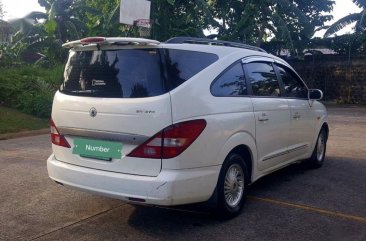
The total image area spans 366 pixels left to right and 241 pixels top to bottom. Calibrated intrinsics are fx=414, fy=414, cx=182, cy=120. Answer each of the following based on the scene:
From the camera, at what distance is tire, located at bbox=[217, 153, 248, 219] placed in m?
4.13

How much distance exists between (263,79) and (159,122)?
1956mm

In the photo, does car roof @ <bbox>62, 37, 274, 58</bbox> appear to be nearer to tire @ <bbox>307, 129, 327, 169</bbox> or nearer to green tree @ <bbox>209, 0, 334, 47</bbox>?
tire @ <bbox>307, 129, 327, 169</bbox>

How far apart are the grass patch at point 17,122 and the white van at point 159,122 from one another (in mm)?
7240

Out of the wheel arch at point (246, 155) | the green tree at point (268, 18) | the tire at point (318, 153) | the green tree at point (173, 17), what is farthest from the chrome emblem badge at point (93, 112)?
the green tree at point (268, 18)

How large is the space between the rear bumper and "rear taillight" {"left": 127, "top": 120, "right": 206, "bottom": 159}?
0.55 feet

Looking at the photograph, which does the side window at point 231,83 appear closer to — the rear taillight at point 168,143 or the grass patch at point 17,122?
the rear taillight at point 168,143

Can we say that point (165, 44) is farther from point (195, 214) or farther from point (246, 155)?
point (195, 214)

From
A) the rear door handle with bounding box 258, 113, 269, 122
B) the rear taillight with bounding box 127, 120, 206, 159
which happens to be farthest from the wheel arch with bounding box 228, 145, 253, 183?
the rear taillight with bounding box 127, 120, 206, 159

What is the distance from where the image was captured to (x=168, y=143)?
12.0ft

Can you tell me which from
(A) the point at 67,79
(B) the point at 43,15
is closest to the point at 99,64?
(A) the point at 67,79

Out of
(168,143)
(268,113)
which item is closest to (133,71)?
(168,143)

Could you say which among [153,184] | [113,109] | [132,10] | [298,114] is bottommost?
[153,184]

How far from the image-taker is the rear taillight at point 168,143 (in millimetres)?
3650

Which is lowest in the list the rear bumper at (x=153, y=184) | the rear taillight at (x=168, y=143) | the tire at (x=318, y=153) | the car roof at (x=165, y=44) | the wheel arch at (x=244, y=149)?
the tire at (x=318, y=153)
